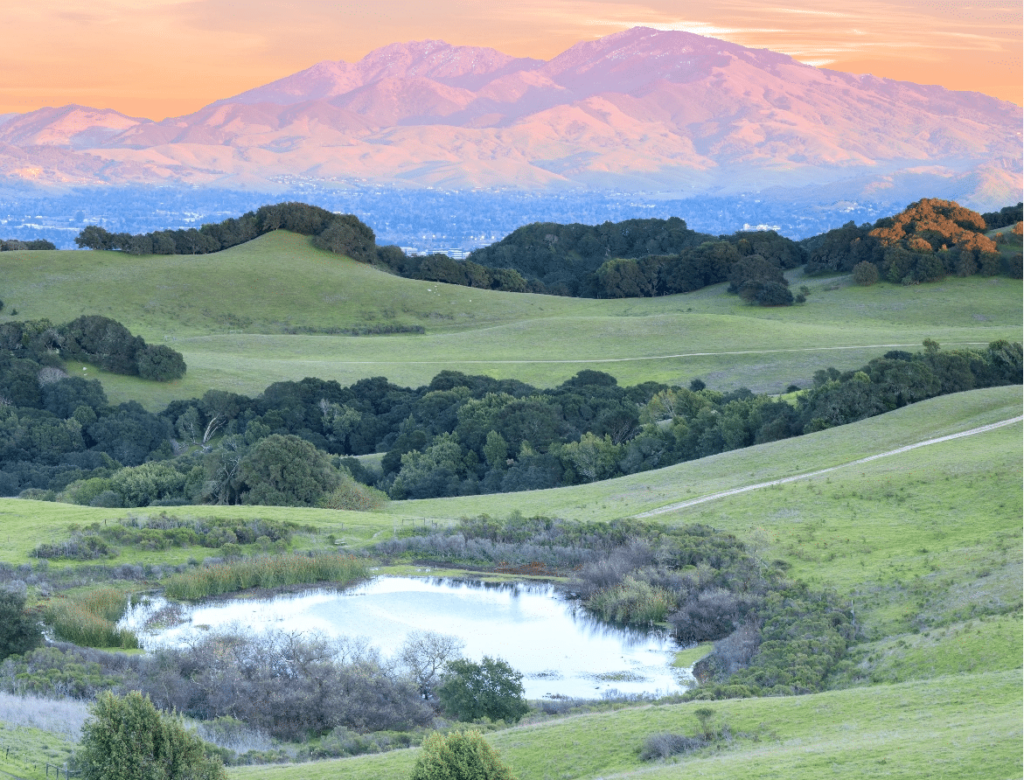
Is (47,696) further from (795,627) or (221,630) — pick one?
(795,627)

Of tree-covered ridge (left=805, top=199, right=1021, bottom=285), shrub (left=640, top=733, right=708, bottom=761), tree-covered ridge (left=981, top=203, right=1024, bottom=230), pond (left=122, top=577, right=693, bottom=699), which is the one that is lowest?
pond (left=122, top=577, right=693, bottom=699)

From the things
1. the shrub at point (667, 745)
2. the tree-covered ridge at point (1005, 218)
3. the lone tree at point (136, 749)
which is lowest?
the shrub at point (667, 745)

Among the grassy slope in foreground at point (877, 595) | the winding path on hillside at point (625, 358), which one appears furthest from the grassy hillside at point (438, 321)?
the grassy slope in foreground at point (877, 595)

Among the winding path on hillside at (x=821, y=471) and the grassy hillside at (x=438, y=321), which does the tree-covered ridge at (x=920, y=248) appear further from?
the winding path on hillside at (x=821, y=471)

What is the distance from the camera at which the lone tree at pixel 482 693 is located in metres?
17.3

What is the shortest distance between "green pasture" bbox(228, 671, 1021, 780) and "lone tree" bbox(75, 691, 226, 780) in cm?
140

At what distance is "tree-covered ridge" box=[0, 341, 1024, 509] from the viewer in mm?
34281

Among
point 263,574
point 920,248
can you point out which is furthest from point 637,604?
point 920,248

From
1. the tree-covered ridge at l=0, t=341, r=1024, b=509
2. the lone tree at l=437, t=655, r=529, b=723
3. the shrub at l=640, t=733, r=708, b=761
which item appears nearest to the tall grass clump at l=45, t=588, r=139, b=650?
the lone tree at l=437, t=655, r=529, b=723

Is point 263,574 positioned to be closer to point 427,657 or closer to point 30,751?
point 427,657

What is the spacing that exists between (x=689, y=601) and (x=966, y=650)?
6.38 meters

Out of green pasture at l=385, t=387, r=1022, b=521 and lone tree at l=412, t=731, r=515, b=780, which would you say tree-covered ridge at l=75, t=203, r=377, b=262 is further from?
lone tree at l=412, t=731, r=515, b=780

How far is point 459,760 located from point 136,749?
3499 mm

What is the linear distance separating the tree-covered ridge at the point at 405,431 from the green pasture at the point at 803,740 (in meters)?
18.5
